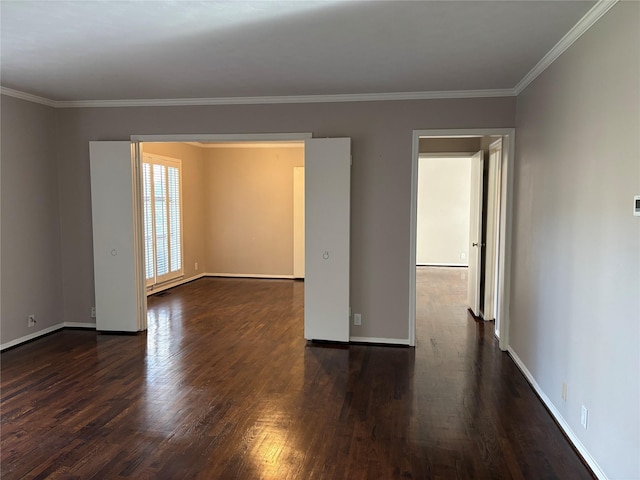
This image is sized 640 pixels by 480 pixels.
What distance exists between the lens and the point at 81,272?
17.6 feet

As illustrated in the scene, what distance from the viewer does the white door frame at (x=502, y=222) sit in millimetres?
4465

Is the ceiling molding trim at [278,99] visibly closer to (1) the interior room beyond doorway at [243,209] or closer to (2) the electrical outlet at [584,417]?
(2) the electrical outlet at [584,417]

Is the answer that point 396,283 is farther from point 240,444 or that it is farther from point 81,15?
point 81,15

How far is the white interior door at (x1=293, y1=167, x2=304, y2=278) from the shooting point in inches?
341

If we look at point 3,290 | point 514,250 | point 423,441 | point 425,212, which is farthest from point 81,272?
point 425,212

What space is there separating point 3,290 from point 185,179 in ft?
13.4

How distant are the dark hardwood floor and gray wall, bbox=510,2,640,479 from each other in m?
0.45

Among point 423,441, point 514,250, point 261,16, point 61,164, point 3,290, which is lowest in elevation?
point 423,441

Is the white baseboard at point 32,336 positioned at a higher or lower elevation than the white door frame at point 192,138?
lower

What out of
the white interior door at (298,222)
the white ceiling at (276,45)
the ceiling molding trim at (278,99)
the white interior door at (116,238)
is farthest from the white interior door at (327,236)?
the white interior door at (298,222)

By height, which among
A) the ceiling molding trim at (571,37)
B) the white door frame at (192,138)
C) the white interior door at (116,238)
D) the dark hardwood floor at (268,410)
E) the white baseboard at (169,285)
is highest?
the ceiling molding trim at (571,37)

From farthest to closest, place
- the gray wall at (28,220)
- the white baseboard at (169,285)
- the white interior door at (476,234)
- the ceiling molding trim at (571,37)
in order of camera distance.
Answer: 1. the white baseboard at (169,285)
2. the white interior door at (476,234)
3. the gray wall at (28,220)
4. the ceiling molding trim at (571,37)

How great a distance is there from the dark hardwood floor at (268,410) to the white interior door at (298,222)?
3.45m

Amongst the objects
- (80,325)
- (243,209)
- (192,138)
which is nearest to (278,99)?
(192,138)
